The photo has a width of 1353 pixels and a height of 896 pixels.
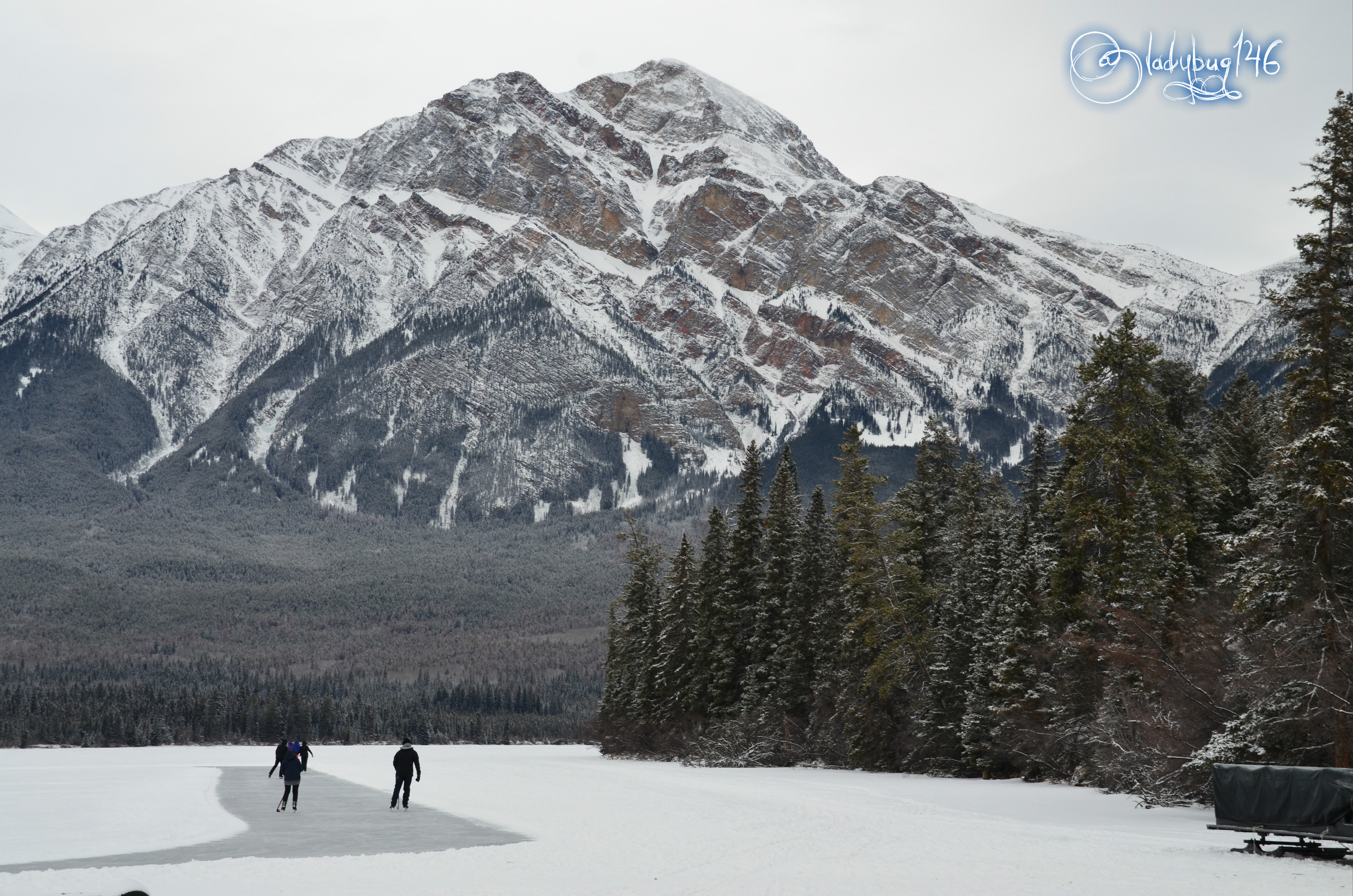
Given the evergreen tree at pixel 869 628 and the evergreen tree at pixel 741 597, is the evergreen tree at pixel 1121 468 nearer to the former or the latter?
the evergreen tree at pixel 869 628

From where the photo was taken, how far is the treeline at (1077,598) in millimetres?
24750

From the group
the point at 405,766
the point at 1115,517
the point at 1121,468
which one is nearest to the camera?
the point at 405,766

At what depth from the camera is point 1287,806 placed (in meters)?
19.6

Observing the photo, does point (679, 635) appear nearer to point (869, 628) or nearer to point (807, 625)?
point (807, 625)

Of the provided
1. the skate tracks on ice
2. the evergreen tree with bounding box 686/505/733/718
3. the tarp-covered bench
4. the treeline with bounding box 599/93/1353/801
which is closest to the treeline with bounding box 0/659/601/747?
the evergreen tree with bounding box 686/505/733/718

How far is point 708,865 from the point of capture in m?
19.6

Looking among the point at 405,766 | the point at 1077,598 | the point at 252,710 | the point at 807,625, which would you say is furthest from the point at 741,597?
the point at 252,710

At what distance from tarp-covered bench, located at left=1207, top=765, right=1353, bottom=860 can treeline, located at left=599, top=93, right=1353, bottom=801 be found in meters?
4.05

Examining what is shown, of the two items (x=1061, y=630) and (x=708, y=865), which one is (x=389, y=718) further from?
(x=708, y=865)

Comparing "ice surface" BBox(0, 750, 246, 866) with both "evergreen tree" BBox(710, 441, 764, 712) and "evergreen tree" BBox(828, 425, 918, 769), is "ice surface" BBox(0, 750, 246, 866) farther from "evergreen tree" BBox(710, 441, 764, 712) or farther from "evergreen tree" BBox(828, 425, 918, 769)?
"evergreen tree" BBox(828, 425, 918, 769)

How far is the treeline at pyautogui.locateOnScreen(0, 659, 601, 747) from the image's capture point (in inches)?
5394

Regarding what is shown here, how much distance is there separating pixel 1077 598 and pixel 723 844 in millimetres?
20784

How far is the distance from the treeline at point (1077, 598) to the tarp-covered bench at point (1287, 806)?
4.05m

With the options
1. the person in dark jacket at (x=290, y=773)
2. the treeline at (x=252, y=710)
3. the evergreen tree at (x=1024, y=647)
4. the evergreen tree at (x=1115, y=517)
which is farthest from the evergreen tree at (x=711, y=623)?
the treeline at (x=252, y=710)
